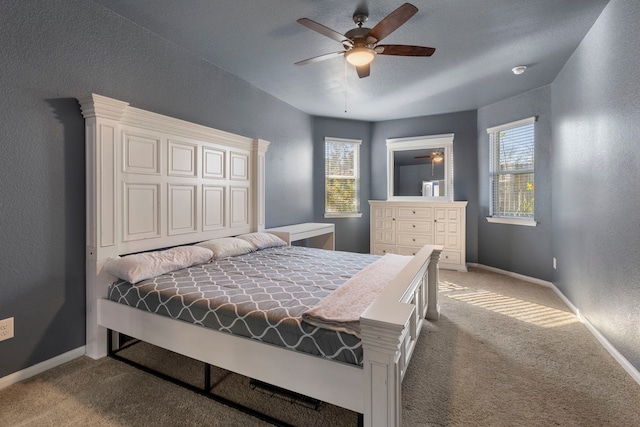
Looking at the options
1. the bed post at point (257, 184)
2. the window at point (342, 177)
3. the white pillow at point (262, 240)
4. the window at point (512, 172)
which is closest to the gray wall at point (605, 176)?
the window at point (512, 172)

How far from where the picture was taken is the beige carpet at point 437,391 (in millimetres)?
1576

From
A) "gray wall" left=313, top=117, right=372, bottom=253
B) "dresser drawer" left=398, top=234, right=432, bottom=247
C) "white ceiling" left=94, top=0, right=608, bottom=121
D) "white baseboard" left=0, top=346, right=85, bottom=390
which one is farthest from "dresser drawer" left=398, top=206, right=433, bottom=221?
"white baseboard" left=0, top=346, right=85, bottom=390

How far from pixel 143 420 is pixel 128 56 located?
2.67 m

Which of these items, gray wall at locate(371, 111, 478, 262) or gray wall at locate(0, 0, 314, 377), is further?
gray wall at locate(371, 111, 478, 262)

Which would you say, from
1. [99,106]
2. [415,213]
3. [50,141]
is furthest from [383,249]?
[50,141]

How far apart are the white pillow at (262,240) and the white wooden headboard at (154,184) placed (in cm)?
30

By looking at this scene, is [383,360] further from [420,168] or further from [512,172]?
[420,168]

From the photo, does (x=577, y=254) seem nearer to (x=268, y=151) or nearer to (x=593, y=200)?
(x=593, y=200)

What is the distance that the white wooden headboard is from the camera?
2.19 meters

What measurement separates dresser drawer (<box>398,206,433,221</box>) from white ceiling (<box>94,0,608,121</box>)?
178 centimetres

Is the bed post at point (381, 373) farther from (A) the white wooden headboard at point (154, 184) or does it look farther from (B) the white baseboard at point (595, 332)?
(A) the white wooden headboard at point (154, 184)

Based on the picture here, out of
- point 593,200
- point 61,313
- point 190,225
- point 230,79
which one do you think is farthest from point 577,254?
point 61,313

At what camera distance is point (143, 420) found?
5.11 feet

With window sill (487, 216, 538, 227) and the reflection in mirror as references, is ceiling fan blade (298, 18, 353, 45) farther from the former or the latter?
window sill (487, 216, 538, 227)
